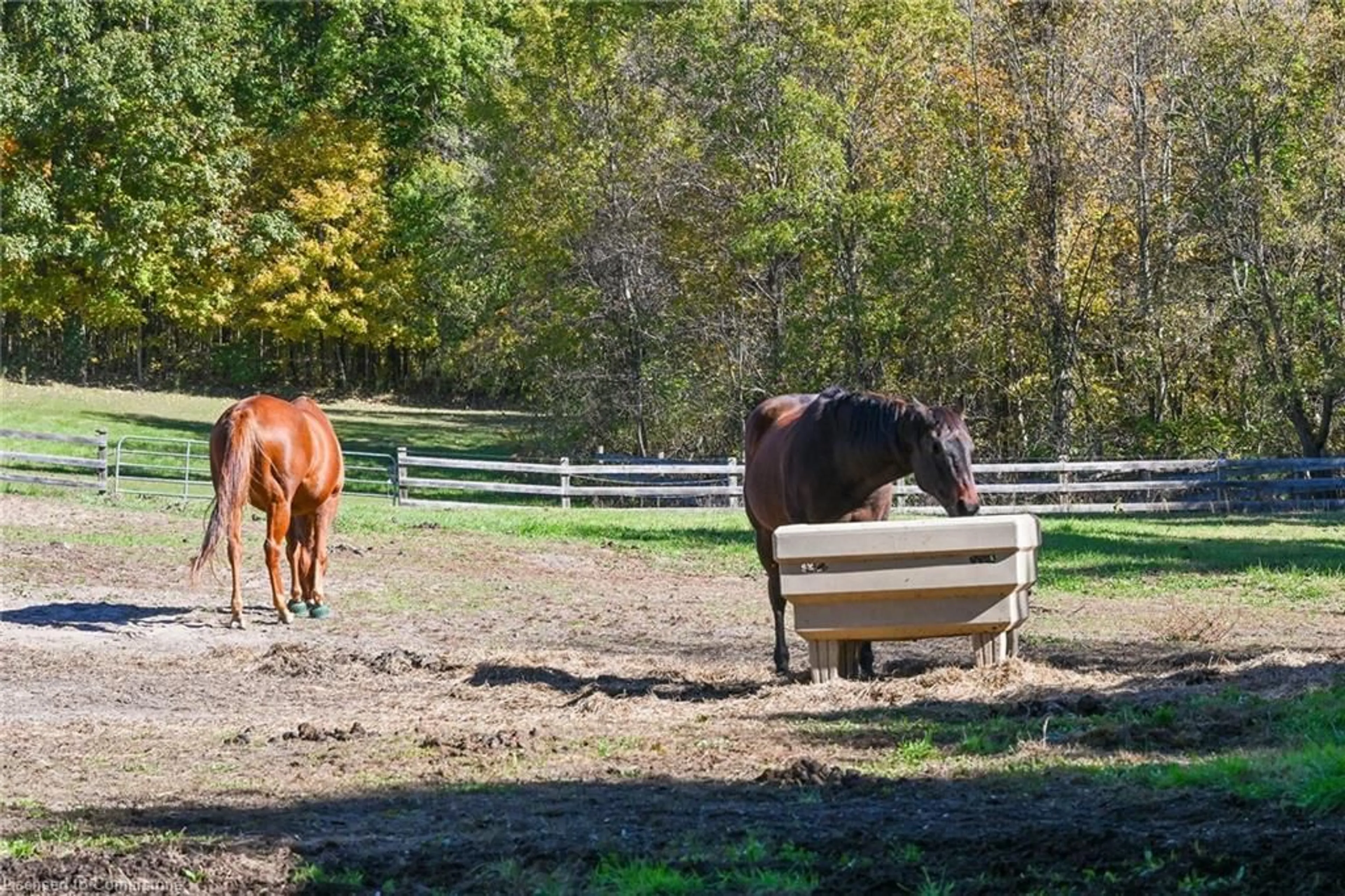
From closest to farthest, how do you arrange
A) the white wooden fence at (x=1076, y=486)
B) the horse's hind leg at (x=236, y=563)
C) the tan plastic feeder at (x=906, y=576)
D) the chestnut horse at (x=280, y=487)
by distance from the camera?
the tan plastic feeder at (x=906, y=576) → the horse's hind leg at (x=236, y=563) → the chestnut horse at (x=280, y=487) → the white wooden fence at (x=1076, y=486)

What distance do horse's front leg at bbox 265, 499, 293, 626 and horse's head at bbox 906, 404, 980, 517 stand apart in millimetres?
6077

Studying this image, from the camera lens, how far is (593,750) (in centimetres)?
830

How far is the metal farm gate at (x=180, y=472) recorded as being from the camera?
88.0 ft

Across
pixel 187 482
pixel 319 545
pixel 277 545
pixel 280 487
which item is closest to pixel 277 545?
pixel 277 545

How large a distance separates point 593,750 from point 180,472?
80.1 ft

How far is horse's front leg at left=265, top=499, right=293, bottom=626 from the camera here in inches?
556

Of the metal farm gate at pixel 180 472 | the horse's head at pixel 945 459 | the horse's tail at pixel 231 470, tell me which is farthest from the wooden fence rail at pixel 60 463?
the horse's head at pixel 945 459

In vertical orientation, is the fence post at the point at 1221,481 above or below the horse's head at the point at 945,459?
below

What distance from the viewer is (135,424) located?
135ft

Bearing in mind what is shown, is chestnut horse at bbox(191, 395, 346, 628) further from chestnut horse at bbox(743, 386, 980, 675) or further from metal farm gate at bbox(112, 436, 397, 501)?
metal farm gate at bbox(112, 436, 397, 501)

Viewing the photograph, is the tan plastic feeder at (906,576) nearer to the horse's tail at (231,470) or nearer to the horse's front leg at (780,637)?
the horse's front leg at (780,637)

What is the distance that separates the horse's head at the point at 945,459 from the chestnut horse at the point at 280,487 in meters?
5.85

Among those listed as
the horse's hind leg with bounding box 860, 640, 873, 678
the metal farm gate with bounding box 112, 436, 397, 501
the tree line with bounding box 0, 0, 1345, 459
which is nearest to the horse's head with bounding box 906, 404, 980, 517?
the horse's hind leg with bounding box 860, 640, 873, 678

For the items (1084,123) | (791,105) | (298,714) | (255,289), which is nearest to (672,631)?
(298,714)
